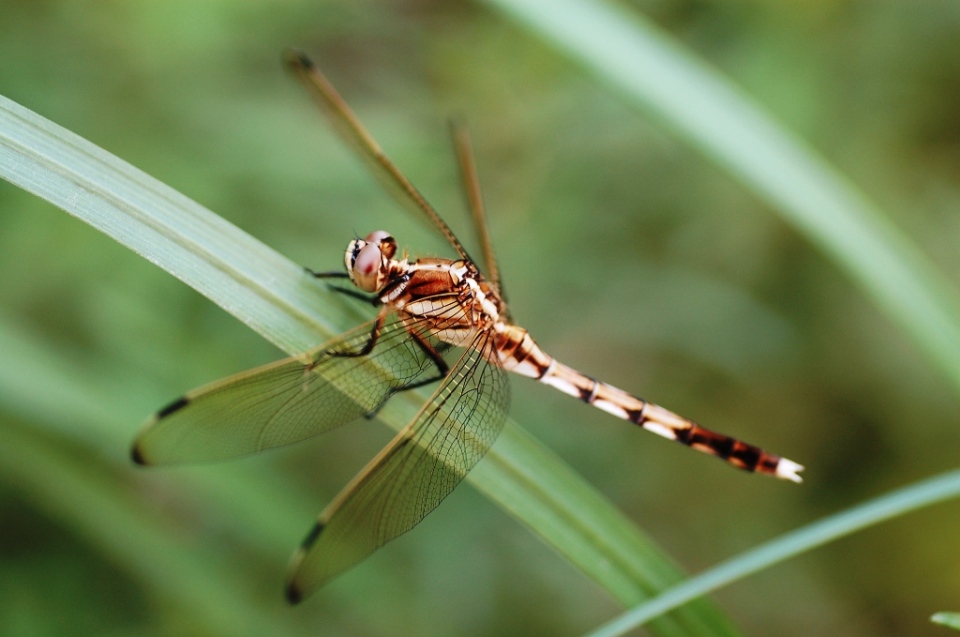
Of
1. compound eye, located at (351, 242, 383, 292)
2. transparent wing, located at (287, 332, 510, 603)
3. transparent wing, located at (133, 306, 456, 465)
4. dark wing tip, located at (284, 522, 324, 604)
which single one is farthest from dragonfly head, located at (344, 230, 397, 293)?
dark wing tip, located at (284, 522, 324, 604)

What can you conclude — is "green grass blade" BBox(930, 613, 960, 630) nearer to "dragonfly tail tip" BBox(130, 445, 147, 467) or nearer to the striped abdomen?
the striped abdomen

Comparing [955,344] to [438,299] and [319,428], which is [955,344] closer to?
[438,299]

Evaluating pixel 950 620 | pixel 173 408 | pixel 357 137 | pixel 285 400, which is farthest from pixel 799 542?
pixel 357 137

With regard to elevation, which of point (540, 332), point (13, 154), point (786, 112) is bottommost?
point (13, 154)

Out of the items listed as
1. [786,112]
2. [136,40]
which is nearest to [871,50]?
[786,112]

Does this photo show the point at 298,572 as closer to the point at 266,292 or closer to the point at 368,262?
the point at 266,292
